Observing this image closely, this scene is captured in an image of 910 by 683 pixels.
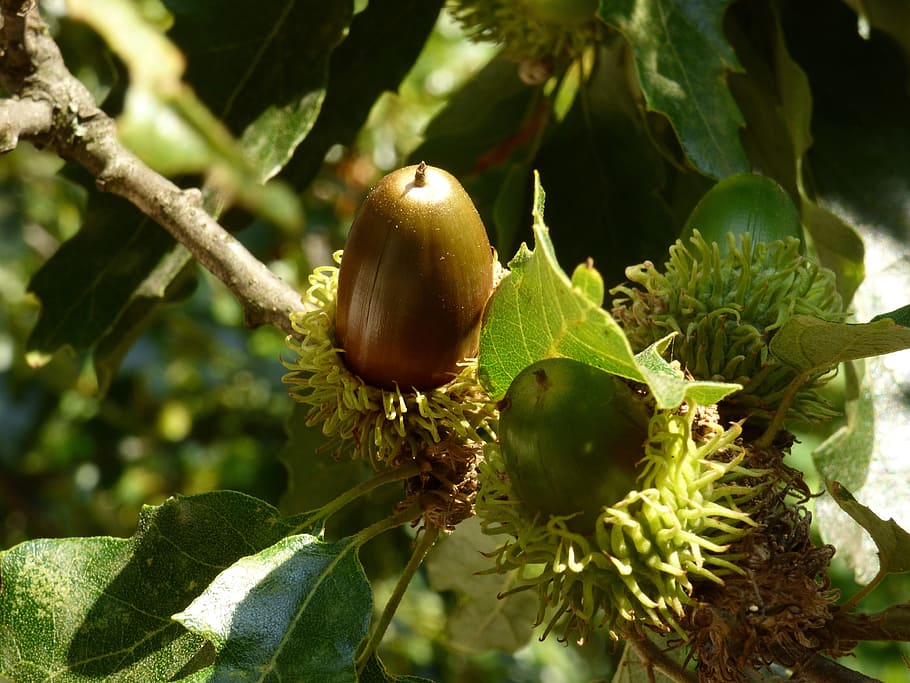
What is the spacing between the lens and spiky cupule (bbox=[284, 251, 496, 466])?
1035 mm

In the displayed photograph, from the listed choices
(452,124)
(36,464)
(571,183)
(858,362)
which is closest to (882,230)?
(858,362)

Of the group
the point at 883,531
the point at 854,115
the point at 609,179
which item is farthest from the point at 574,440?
the point at 854,115

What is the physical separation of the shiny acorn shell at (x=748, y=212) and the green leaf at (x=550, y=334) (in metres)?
0.28

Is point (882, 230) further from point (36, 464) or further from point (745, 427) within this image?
point (36, 464)

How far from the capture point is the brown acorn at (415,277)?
0.99 meters

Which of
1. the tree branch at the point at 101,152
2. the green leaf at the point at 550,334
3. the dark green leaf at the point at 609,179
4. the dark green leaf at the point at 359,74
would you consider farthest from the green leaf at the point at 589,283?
the dark green leaf at the point at 359,74

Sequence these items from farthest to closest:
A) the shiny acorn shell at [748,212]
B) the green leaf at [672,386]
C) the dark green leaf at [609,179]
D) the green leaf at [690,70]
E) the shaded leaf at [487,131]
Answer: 1. the shaded leaf at [487,131]
2. the dark green leaf at [609,179]
3. the green leaf at [690,70]
4. the shiny acorn shell at [748,212]
5. the green leaf at [672,386]

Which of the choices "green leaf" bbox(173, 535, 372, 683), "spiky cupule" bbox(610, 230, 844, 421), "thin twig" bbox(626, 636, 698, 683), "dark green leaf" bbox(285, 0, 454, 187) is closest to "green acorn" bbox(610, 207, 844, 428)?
"spiky cupule" bbox(610, 230, 844, 421)

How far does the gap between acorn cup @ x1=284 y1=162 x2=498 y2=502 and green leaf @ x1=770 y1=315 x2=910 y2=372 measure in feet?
0.94

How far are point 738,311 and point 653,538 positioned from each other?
30cm

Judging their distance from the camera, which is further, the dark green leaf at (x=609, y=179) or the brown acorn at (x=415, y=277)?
the dark green leaf at (x=609, y=179)

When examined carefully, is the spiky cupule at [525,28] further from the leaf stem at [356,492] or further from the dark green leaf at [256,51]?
the leaf stem at [356,492]

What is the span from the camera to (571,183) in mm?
1688

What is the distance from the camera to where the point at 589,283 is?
0.76 metres
